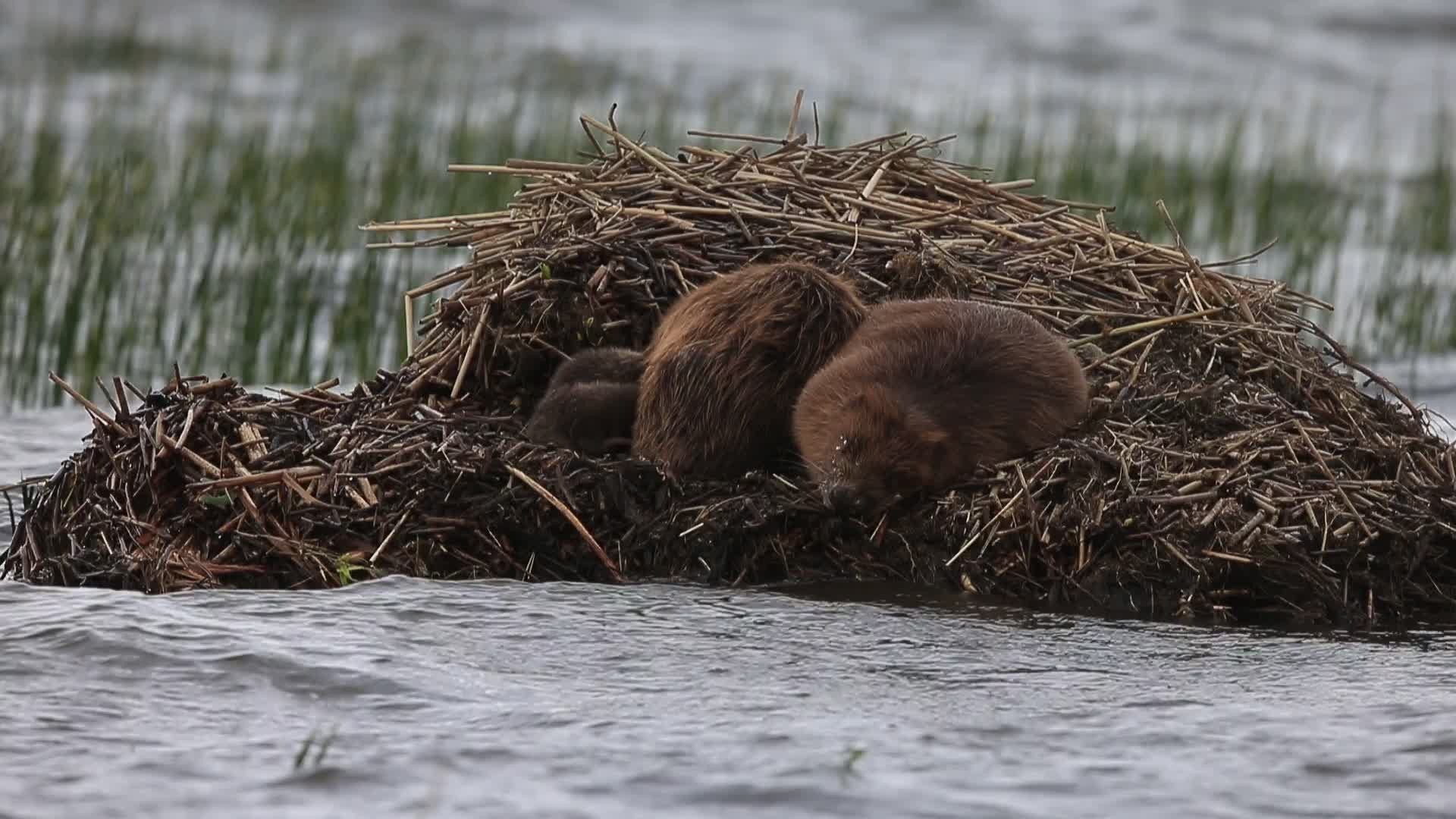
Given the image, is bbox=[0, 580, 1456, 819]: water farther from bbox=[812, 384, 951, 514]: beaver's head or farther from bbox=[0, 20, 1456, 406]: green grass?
bbox=[0, 20, 1456, 406]: green grass

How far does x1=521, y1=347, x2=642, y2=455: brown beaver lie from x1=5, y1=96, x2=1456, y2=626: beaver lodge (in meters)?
0.14

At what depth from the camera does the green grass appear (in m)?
10.8

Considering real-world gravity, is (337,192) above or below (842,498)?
above

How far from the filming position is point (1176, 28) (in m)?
Answer: 26.7

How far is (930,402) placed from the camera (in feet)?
18.8

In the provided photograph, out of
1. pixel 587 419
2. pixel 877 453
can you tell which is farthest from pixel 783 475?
pixel 587 419

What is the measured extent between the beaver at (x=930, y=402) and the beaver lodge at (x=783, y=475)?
114mm

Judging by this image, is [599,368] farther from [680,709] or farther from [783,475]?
[680,709]

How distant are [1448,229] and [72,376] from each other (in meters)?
10.3

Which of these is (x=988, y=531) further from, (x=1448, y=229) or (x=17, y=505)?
(x=1448, y=229)

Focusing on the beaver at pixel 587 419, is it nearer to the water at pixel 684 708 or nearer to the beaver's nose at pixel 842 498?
the water at pixel 684 708

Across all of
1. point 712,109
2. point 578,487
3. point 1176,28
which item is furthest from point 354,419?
point 1176,28

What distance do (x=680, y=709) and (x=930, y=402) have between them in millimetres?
1635

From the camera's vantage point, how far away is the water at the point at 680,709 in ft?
12.9
